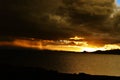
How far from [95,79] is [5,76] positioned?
31.1ft

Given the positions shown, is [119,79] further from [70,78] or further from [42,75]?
[42,75]

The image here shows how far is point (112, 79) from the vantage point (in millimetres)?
38438

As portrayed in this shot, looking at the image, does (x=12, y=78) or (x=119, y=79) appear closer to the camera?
(x=12, y=78)

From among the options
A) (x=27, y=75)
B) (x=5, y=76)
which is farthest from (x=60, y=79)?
(x=5, y=76)

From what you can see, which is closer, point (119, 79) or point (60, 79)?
point (60, 79)

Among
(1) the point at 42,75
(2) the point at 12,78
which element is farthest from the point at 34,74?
(2) the point at 12,78

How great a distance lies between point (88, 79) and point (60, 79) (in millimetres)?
2975

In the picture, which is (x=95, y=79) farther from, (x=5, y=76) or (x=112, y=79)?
(x=5, y=76)

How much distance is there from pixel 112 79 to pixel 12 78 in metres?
11.2

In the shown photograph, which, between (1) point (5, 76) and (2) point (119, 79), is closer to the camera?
(1) point (5, 76)

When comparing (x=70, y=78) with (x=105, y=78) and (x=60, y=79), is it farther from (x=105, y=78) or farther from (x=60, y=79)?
(x=105, y=78)

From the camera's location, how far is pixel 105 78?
3819 cm

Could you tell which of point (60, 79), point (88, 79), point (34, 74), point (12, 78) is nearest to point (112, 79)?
point (88, 79)

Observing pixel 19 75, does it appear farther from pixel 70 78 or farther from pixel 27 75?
pixel 70 78
